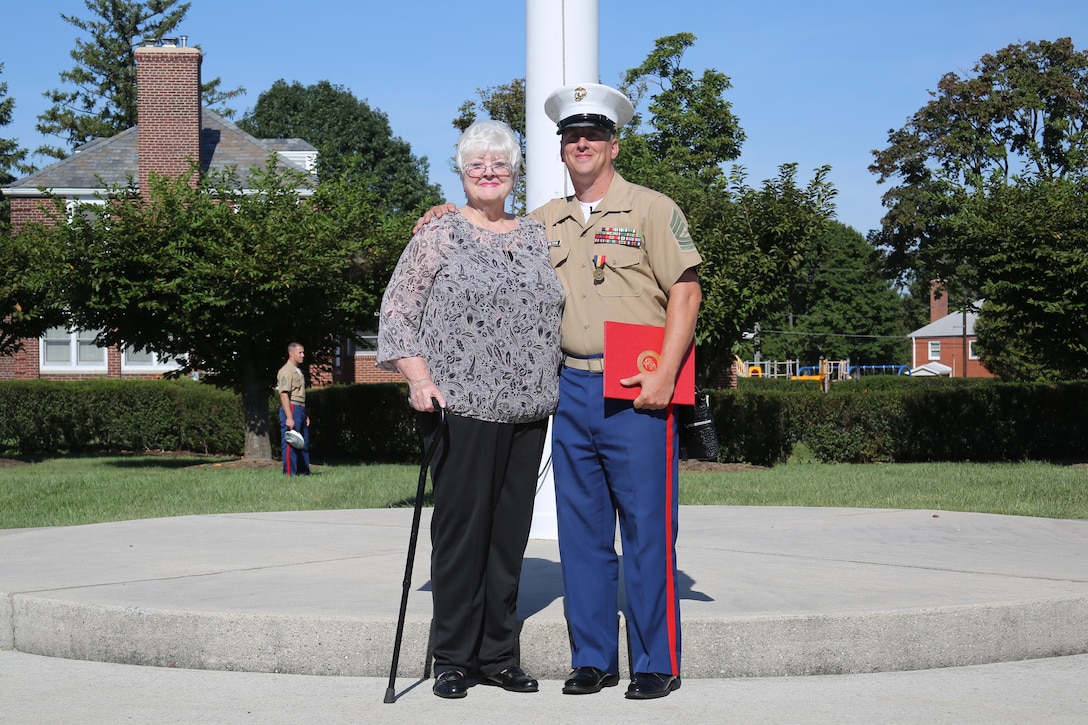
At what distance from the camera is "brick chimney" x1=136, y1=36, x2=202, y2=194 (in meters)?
30.4

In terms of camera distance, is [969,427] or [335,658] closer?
[335,658]

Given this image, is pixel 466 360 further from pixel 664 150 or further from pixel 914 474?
pixel 664 150

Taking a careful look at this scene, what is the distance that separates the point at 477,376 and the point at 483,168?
30.4 inches

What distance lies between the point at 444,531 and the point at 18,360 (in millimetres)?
32890

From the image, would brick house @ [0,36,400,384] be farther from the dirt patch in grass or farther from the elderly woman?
the elderly woman

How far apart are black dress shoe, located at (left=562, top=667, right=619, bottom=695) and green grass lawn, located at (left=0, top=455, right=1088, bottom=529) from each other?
6.96 m

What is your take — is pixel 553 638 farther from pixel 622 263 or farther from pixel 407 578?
pixel 622 263

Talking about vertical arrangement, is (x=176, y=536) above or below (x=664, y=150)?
below

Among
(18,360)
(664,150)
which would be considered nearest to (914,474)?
(18,360)

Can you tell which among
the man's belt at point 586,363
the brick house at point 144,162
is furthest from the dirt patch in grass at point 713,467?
the brick house at point 144,162

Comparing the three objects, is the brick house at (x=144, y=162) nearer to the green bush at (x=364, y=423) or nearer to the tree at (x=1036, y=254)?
the green bush at (x=364, y=423)

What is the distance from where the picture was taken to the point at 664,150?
45.5 m

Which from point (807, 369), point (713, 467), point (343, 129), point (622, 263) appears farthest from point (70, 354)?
point (807, 369)

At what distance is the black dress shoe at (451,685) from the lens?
4184 millimetres
